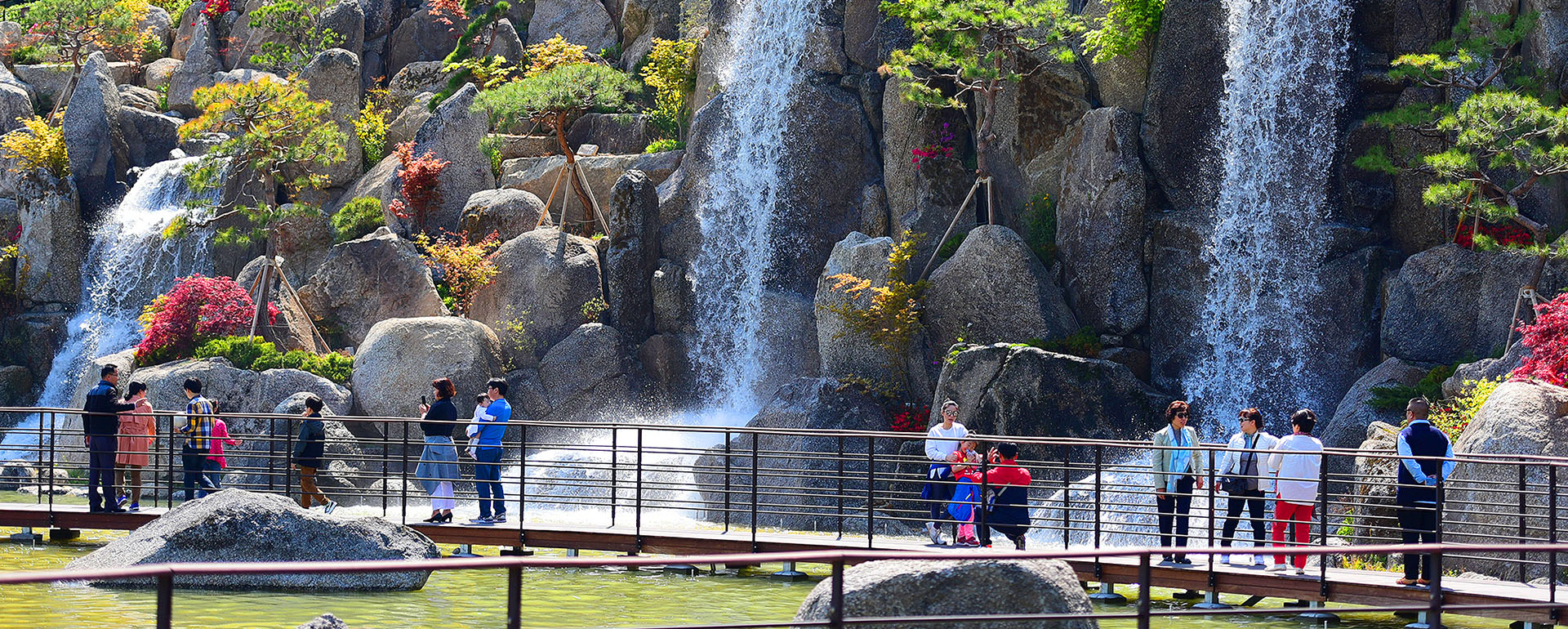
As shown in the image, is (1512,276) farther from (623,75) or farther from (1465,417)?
(623,75)

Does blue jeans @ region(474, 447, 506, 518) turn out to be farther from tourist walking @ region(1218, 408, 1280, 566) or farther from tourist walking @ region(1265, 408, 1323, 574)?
tourist walking @ region(1265, 408, 1323, 574)

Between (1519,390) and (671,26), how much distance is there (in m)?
22.9

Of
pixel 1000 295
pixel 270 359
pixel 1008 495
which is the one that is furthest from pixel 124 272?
pixel 1008 495

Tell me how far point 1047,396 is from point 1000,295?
2.84 meters

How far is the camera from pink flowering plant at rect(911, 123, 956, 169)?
1008 inches

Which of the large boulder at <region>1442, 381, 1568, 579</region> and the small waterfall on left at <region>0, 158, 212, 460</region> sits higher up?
the small waterfall on left at <region>0, 158, 212, 460</region>

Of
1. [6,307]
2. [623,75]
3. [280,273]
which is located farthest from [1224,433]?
[6,307]

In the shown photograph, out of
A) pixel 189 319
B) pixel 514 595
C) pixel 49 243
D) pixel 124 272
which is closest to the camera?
pixel 514 595

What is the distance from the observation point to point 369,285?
2839 cm

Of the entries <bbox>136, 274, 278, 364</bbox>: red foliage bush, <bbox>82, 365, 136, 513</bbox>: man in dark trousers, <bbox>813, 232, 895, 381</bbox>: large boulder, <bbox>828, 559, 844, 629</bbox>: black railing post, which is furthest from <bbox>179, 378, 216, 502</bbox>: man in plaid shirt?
<bbox>828, 559, 844, 629</bbox>: black railing post

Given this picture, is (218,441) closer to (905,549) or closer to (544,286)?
(905,549)

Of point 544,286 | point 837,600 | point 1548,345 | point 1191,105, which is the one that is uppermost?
point 1191,105

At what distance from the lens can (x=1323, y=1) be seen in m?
22.4

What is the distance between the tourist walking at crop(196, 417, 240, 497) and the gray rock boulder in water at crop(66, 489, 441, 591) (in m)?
3.33
